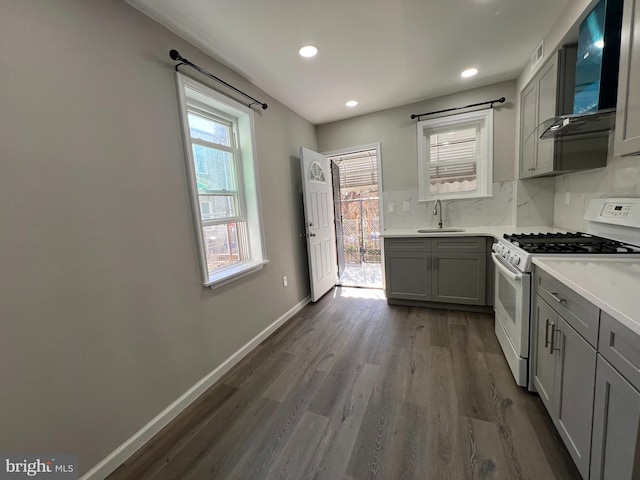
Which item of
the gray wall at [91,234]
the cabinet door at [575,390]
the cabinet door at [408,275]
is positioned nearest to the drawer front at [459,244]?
the cabinet door at [408,275]

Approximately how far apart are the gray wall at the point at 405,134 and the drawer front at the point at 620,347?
2561 mm

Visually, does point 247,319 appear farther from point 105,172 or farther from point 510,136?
point 510,136

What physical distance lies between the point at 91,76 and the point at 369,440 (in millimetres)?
2437

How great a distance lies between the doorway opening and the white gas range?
2.48 metres

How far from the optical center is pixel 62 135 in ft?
4.03

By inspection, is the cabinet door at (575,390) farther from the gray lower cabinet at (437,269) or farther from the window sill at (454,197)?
the window sill at (454,197)

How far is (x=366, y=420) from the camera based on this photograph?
157cm

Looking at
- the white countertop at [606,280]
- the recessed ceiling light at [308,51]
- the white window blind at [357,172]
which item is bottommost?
the white countertop at [606,280]

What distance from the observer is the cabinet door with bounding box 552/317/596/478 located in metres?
1.03

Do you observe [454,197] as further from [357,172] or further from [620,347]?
[620,347]

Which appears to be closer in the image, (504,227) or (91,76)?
(91,76)

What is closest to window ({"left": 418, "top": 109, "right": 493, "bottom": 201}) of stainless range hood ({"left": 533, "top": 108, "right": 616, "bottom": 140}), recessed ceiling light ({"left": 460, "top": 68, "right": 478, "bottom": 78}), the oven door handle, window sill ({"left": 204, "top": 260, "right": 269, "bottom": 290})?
recessed ceiling light ({"left": 460, "top": 68, "right": 478, "bottom": 78})

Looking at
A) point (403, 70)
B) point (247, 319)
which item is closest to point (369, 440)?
point (247, 319)
